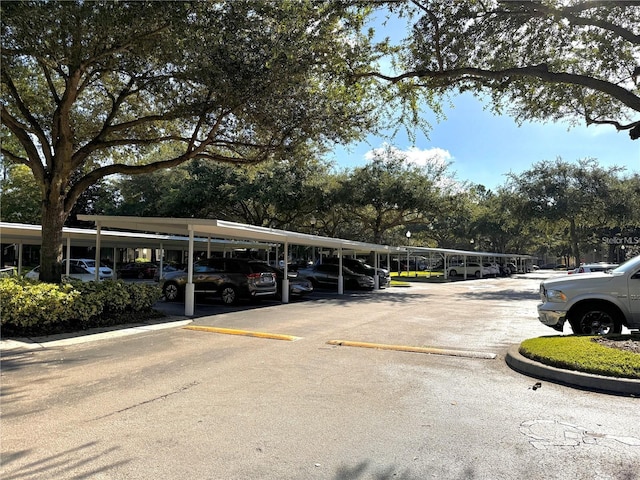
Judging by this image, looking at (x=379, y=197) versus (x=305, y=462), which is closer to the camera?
(x=305, y=462)

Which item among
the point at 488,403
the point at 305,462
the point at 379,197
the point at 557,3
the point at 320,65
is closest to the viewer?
the point at 305,462

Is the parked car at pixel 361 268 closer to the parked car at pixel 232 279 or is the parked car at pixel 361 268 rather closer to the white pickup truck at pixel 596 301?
the parked car at pixel 232 279

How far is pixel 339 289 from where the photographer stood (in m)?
22.0

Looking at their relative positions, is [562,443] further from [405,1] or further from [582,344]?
[405,1]

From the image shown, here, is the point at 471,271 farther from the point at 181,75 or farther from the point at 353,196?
the point at 181,75

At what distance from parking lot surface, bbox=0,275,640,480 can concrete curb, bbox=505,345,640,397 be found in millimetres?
197

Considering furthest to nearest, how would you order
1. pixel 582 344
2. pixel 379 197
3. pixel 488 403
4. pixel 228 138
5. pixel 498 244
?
pixel 498 244 → pixel 379 197 → pixel 228 138 → pixel 582 344 → pixel 488 403

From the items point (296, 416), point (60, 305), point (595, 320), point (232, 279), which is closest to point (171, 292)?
point (232, 279)

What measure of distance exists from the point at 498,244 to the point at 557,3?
59.4 m

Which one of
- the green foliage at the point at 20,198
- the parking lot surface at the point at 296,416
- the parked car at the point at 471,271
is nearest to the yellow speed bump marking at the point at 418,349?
the parking lot surface at the point at 296,416

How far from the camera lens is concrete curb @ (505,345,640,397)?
5520 mm

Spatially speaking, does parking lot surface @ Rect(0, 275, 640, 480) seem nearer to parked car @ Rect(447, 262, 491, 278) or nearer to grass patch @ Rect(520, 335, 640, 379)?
grass patch @ Rect(520, 335, 640, 379)

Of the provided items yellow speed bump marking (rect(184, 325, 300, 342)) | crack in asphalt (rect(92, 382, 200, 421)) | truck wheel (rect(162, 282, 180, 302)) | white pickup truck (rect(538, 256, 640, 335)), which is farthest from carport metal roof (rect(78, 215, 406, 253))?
white pickup truck (rect(538, 256, 640, 335))

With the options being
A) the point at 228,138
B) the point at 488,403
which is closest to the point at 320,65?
the point at 228,138
